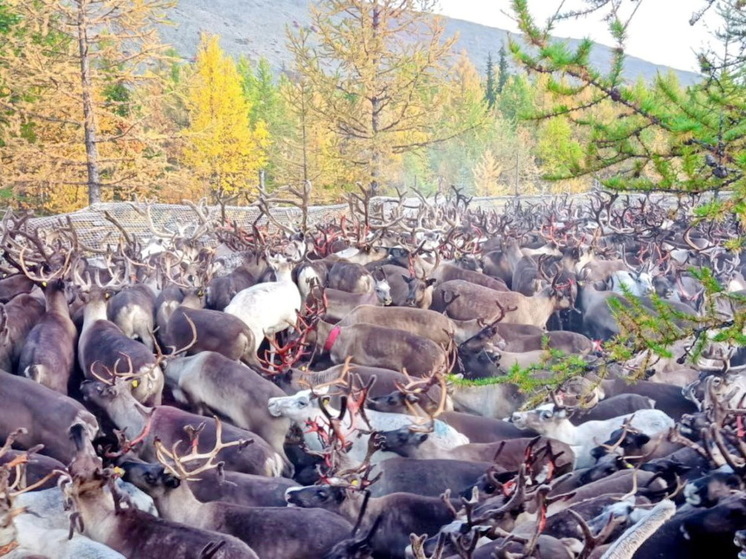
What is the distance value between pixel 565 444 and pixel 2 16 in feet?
68.2

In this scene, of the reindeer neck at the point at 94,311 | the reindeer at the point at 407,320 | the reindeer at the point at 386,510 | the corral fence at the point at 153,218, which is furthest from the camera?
the corral fence at the point at 153,218

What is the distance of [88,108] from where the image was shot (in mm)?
19078

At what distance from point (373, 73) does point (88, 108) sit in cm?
846

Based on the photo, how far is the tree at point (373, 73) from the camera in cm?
2266

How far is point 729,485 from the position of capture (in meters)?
3.67

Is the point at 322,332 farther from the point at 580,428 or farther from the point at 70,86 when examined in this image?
the point at 70,86

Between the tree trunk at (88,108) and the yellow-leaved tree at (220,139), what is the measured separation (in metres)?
6.27

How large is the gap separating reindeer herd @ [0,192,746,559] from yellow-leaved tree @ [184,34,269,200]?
17.2 metres

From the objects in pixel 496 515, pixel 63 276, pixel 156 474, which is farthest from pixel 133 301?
pixel 496 515

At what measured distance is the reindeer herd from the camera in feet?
12.4

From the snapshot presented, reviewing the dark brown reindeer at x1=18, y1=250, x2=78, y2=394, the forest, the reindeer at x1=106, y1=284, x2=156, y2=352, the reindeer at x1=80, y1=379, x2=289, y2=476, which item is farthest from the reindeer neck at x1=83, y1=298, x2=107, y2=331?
the forest

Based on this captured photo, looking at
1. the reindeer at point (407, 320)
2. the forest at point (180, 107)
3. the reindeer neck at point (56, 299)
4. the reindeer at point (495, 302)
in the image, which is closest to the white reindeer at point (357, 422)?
the reindeer at point (407, 320)

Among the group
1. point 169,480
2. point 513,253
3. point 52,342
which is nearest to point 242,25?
point 513,253

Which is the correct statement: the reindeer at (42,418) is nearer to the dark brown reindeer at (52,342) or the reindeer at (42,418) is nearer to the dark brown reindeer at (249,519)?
the dark brown reindeer at (52,342)
